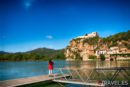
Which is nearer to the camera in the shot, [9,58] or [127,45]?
[9,58]

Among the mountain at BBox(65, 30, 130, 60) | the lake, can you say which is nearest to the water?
the lake

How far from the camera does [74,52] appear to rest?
126312mm

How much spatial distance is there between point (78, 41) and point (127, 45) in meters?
42.4

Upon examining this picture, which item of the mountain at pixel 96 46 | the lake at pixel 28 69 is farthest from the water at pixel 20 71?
the mountain at pixel 96 46

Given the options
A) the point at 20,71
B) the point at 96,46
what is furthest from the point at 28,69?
the point at 96,46

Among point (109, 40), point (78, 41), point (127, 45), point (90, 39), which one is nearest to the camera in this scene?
point (127, 45)

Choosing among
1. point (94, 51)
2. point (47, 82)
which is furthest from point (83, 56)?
point (47, 82)

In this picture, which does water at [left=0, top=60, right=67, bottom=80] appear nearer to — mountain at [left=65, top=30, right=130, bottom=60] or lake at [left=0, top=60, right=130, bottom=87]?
lake at [left=0, top=60, right=130, bottom=87]

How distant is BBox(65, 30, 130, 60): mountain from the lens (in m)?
97.2

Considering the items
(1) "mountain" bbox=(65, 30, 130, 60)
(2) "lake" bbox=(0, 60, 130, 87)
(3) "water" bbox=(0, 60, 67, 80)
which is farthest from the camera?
(1) "mountain" bbox=(65, 30, 130, 60)

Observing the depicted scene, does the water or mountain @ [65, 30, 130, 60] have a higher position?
mountain @ [65, 30, 130, 60]

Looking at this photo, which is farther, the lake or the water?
the lake

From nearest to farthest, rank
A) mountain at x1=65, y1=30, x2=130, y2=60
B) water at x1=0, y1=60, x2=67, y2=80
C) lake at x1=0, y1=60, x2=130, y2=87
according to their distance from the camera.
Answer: water at x1=0, y1=60, x2=67, y2=80 → lake at x1=0, y1=60, x2=130, y2=87 → mountain at x1=65, y1=30, x2=130, y2=60

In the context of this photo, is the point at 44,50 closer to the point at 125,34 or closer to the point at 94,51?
the point at 94,51
